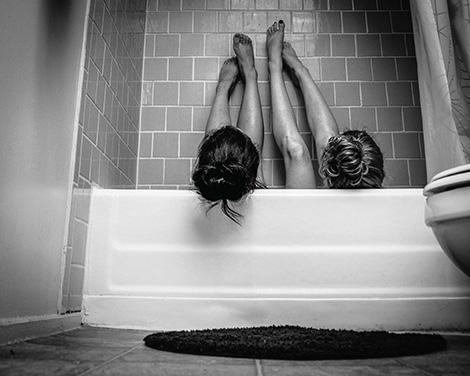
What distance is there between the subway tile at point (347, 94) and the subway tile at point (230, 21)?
52cm

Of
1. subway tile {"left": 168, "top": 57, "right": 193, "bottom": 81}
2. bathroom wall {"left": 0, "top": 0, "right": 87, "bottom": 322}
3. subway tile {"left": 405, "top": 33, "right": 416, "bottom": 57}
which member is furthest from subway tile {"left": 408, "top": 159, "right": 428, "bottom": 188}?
bathroom wall {"left": 0, "top": 0, "right": 87, "bottom": 322}

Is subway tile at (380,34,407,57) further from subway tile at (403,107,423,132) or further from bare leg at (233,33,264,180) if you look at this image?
bare leg at (233,33,264,180)

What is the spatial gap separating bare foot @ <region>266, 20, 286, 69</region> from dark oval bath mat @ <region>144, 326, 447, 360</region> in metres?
1.29

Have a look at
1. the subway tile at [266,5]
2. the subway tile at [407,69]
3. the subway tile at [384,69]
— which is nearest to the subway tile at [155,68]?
the subway tile at [266,5]

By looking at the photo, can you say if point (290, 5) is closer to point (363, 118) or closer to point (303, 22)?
point (303, 22)

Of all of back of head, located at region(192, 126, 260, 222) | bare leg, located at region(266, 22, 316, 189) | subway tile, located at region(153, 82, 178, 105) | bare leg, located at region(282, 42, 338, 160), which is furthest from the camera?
subway tile, located at region(153, 82, 178, 105)

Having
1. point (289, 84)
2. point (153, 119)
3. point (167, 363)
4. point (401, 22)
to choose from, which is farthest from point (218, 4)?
point (167, 363)

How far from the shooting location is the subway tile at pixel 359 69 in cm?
201

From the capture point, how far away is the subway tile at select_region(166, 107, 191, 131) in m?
1.97

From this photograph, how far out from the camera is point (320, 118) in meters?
1.76

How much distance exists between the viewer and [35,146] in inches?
35.4

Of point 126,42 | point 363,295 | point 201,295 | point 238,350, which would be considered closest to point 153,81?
point 126,42

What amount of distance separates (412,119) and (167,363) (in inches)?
65.7

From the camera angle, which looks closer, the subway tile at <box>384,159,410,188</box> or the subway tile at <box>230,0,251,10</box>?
the subway tile at <box>384,159,410,188</box>
